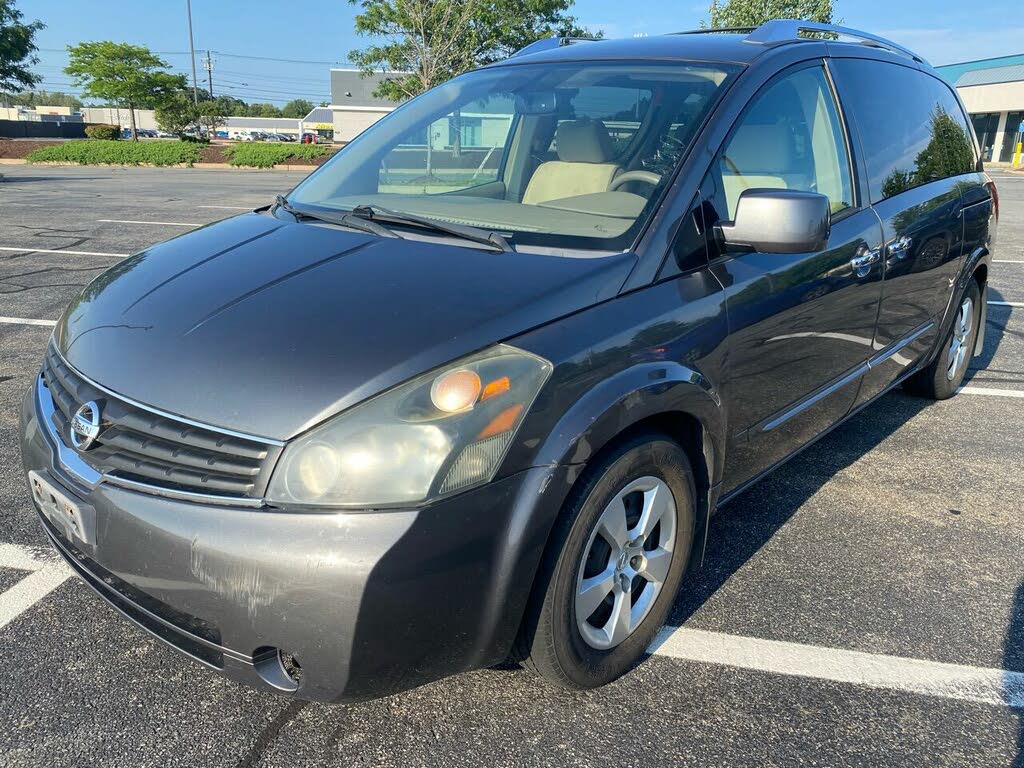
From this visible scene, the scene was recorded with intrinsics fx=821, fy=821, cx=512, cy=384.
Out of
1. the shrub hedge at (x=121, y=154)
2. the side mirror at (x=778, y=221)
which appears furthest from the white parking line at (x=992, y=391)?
the shrub hedge at (x=121, y=154)

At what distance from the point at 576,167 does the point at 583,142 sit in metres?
0.13

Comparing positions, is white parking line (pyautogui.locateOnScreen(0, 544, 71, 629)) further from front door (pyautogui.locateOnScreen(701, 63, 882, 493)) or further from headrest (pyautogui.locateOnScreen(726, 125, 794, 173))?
headrest (pyautogui.locateOnScreen(726, 125, 794, 173))

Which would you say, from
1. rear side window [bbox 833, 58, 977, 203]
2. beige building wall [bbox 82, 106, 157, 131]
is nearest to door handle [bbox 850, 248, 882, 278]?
rear side window [bbox 833, 58, 977, 203]

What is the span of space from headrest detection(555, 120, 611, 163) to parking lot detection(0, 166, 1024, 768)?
154cm

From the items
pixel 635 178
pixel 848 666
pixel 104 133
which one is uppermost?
pixel 104 133

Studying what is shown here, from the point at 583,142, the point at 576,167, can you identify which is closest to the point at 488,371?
the point at 576,167

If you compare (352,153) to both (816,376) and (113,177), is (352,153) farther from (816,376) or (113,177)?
(113,177)

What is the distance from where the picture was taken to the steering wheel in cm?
261

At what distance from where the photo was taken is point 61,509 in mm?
2098

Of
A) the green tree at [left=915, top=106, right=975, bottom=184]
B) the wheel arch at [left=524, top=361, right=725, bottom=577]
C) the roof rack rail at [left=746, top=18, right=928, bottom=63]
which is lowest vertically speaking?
the wheel arch at [left=524, top=361, right=725, bottom=577]

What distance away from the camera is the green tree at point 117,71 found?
48.0 meters

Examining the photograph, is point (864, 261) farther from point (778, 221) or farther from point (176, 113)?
point (176, 113)

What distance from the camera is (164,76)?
165 feet

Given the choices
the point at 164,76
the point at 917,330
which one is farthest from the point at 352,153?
the point at 164,76
